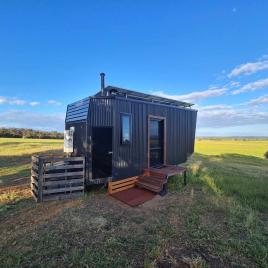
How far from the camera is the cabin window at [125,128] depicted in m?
6.04

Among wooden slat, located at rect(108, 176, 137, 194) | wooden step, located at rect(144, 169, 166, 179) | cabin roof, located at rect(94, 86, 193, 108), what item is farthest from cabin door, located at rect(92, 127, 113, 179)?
wooden step, located at rect(144, 169, 166, 179)

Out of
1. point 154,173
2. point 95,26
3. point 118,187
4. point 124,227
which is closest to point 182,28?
point 95,26

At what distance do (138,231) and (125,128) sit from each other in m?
3.54

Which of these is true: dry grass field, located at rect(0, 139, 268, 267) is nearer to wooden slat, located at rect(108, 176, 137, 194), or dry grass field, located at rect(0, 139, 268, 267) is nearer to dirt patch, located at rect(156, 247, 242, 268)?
dirt patch, located at rect(156, 247, 242, 268)

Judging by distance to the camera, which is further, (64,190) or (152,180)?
(152,180)

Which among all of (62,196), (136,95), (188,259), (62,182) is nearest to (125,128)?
(136,95)

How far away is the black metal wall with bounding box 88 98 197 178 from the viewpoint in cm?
566

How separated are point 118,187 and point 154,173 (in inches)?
58.9

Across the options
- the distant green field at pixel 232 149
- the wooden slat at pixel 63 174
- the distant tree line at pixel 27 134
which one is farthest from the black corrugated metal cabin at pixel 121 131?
the distant tree line at pixel 27 134

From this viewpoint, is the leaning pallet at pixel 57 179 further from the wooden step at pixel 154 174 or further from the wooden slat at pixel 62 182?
the wooden step at pixel 154 174

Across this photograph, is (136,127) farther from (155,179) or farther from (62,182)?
(62,182)

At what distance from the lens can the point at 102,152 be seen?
5.60 m

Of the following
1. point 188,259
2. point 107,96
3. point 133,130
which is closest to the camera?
point 188,259

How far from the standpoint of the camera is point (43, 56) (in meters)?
13.0
